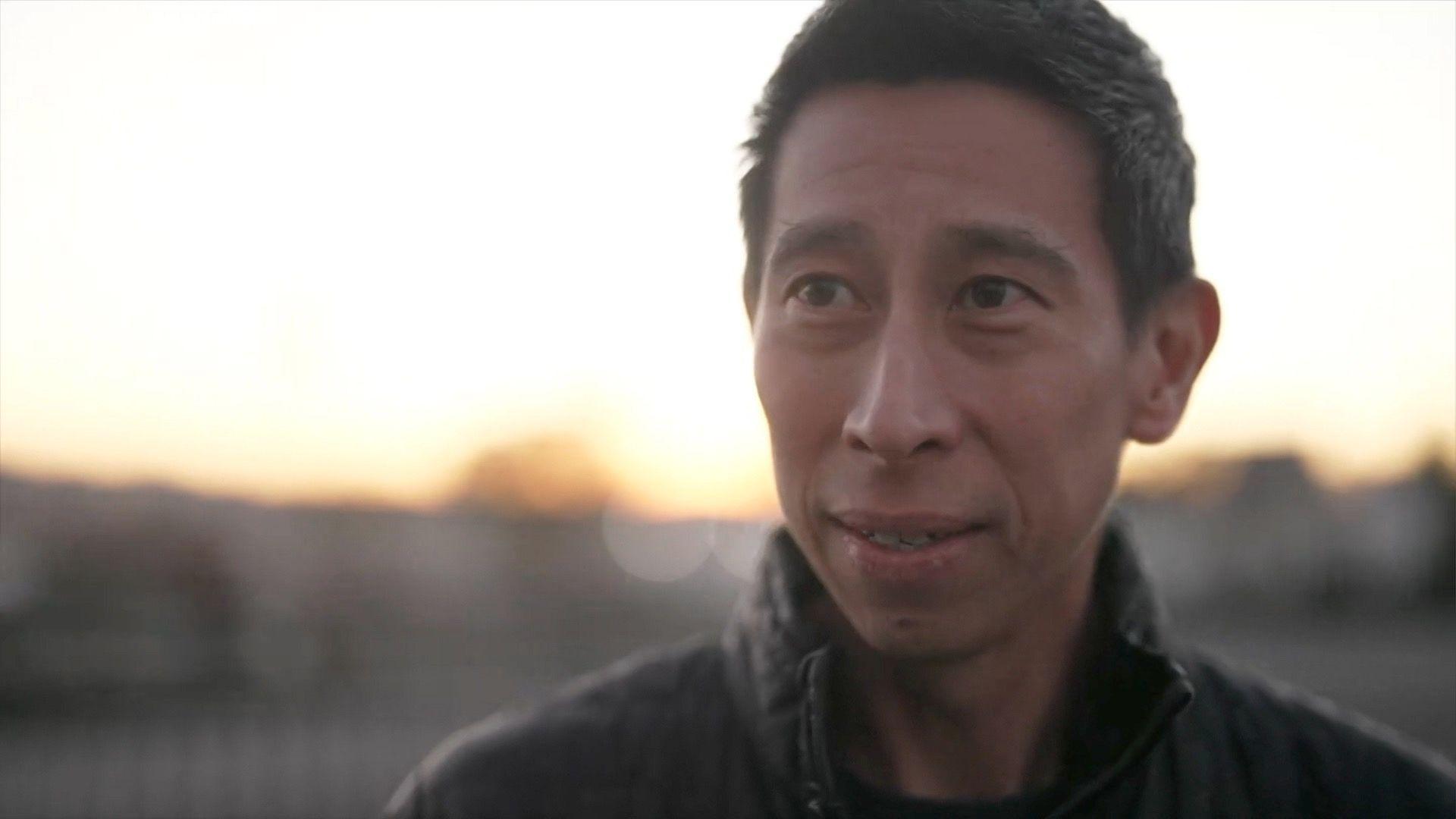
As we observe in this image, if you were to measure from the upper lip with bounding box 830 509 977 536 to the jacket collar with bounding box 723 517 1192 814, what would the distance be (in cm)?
26

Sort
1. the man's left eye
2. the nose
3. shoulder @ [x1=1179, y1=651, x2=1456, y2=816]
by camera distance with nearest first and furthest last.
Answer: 1. the nose
2. the man's left eye
3. shoulder @ [x1=1179, y1=651, x2=1456, y2=816]

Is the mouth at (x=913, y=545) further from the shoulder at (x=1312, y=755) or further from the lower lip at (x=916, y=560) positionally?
the shoulder at (x=1312, y=755)

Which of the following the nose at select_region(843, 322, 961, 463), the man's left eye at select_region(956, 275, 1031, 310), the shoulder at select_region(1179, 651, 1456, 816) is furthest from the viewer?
the shoulder at select_region(1179, 651, 1456, 816)

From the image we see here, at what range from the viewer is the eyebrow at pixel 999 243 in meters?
1.95

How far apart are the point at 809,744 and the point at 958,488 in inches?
18.3

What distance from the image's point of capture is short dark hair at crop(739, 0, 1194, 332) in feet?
6.66

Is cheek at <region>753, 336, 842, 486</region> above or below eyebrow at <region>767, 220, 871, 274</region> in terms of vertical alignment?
below

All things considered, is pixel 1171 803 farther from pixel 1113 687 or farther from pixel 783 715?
pixel 783 715

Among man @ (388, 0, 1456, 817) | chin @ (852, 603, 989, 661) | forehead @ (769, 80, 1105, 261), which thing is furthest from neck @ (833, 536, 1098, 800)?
forehead @ (769, 80, 1105, 261)

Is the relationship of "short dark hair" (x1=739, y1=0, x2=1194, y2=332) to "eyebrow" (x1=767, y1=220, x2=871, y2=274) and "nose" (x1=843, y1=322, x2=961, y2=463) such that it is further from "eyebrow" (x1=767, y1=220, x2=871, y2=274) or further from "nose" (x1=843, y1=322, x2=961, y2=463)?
"nose" (x1=843, y1=322, x2=961, y2=463)

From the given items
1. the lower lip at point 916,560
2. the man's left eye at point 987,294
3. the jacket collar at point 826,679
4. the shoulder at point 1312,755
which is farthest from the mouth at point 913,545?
the shoulder at point 1312,755

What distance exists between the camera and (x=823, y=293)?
80.9 inches

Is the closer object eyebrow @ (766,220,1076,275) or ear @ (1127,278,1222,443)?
eyebrow @ (766,220,1076,275)

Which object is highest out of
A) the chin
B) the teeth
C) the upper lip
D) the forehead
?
the forehead
